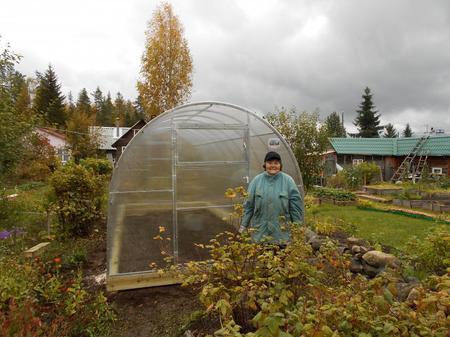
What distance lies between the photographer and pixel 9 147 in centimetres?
659

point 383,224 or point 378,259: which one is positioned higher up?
point 378,259

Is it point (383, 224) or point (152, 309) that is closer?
point (152, 309)

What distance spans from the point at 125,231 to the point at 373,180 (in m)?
17.8

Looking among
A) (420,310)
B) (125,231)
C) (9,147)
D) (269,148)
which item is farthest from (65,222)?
(420,310)

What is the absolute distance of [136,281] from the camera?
15.9ft

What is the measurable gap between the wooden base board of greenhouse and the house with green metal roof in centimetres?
1914

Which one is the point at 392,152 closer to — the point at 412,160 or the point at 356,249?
the point at 412,160

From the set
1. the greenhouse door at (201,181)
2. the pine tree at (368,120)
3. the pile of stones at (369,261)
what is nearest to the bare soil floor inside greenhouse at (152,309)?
the greenhouse door at (201,181)

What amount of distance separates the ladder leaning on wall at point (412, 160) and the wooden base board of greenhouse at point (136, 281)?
60.1 ft

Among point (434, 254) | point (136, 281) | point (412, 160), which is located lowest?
point (136, 281)

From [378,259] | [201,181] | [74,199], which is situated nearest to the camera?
[378,259]

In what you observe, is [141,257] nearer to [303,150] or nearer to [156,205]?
[156,205]

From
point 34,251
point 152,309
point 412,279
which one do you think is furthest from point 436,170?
point 34,251

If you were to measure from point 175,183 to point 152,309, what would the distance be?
1.86m
